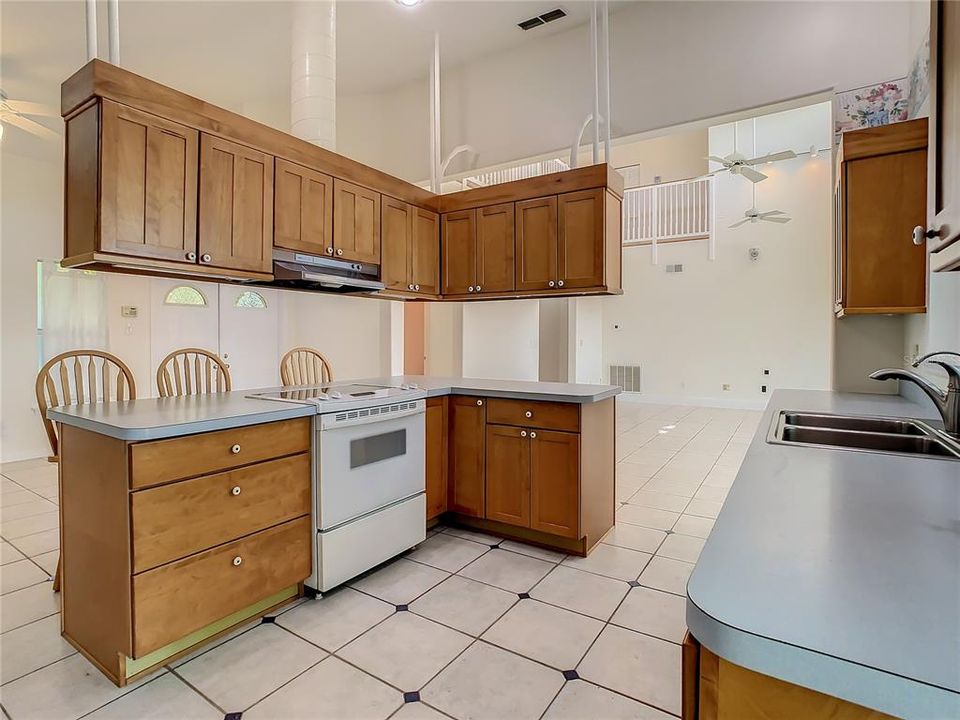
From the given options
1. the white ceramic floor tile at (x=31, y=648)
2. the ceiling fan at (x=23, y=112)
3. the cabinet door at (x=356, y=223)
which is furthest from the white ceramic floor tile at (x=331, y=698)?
the ceiling fan at (x=23, y=112)

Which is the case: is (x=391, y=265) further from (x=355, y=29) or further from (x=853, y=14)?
(x=853, y=14)

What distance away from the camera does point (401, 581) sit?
2.51m

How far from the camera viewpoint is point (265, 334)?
664 centimetres

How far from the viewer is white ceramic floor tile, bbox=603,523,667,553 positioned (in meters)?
2.95

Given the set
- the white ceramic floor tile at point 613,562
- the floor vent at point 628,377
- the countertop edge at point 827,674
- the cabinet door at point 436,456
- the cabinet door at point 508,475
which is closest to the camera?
the countertop edge at point 827,674

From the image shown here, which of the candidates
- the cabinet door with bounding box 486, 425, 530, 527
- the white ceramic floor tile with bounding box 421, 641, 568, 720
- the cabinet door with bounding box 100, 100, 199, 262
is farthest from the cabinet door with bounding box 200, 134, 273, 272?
the white ceramic floor tile with bounding box 421, 641, 568, 720

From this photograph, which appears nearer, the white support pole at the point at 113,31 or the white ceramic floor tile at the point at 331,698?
the white ceramic floor tile at the point at 331,698

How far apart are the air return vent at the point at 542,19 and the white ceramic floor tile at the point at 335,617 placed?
4114mm

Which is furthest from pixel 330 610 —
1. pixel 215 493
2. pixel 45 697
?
pixel 45 697

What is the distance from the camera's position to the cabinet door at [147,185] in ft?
6.56

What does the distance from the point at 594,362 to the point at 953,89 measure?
8.17 meters

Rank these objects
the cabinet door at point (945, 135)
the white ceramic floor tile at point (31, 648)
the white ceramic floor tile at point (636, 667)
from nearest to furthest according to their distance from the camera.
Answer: the cabinet door at point (945, 135), the white ceramic floor tile at point (636, 667), the white ceramic floor tile at point (31, 648)

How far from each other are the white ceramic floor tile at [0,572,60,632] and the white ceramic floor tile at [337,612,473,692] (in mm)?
1470

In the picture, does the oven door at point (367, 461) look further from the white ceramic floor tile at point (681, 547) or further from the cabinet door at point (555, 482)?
the white ceramic floor tile at point (681, 547)
